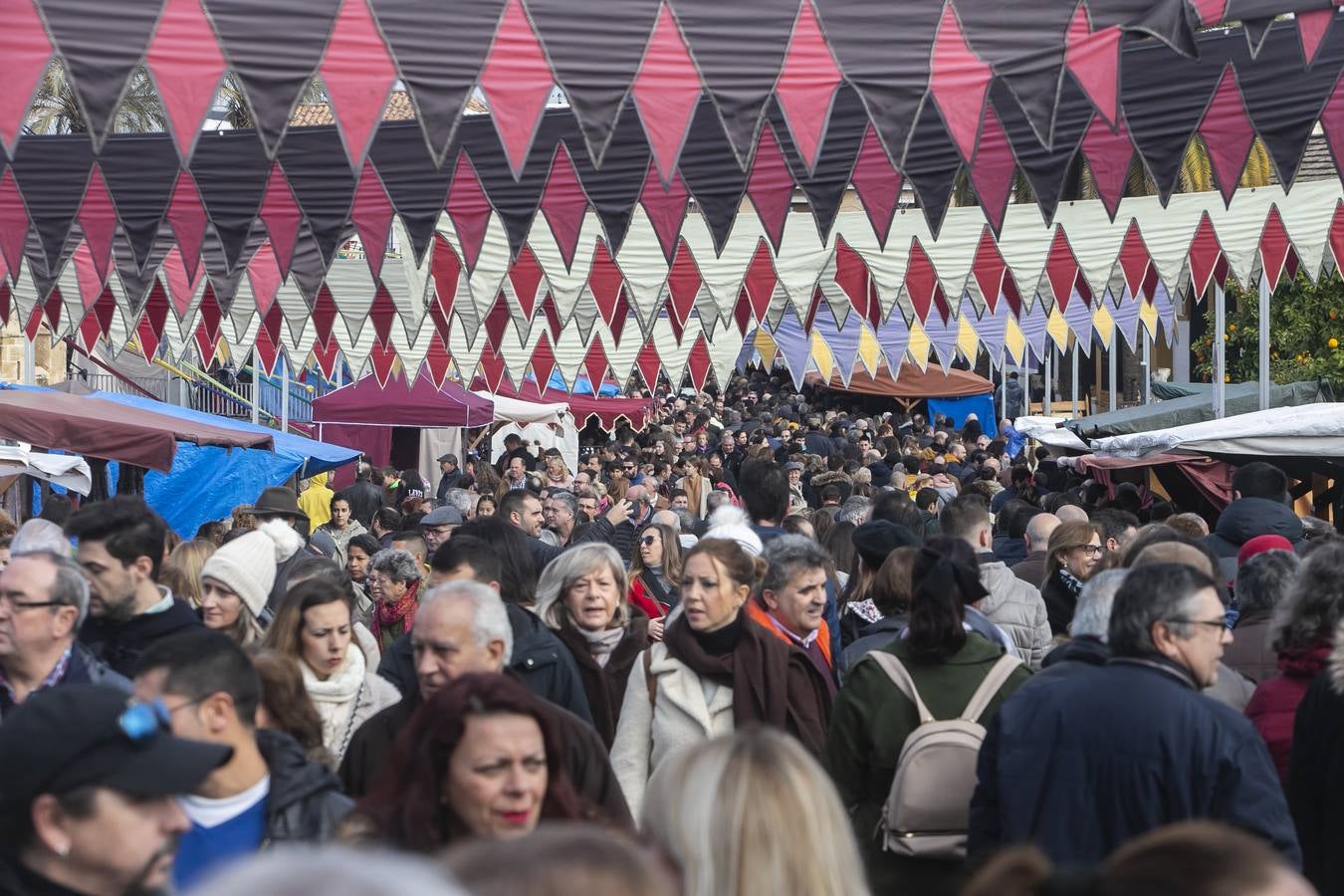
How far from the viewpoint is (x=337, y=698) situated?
530 centimetres

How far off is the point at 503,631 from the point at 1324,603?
2.50m

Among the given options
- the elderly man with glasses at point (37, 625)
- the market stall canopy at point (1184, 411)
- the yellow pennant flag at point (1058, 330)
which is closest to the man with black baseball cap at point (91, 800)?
the elderly man with glasses at point (37, 625)

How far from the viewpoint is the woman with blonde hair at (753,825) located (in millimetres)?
2674

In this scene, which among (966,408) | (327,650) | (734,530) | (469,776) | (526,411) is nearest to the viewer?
(469,776)

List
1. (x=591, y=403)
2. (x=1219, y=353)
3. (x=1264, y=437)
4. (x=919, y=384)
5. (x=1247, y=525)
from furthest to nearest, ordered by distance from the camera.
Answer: (x=919, y=384) < (x=591, y=403) < (x=1219, y=353) < (x=1264, y=437) < (x=1247, y=525)

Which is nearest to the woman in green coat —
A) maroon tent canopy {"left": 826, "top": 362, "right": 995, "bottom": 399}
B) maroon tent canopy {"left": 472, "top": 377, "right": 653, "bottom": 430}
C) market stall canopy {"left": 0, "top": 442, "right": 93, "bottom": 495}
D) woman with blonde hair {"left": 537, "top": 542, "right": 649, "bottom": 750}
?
woman with blonde hair {"left": 537, "top": 542, "right": 649, "bottom": 750}

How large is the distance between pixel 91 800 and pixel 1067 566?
18.5 feet

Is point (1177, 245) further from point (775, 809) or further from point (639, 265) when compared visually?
point (775, 809)

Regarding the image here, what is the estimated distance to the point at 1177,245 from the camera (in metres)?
12.9

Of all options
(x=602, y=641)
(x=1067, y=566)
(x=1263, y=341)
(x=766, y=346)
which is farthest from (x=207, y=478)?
(x=602, y=641)

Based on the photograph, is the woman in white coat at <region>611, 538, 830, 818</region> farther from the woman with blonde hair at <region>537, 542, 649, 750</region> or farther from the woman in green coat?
the woman with blonde hair at <region>537, 542, 649, 750</region>

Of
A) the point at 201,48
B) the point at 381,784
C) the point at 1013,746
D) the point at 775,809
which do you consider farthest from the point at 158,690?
the point at 201,48

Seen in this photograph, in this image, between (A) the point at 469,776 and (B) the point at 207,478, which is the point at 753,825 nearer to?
(A) the point at 469,776

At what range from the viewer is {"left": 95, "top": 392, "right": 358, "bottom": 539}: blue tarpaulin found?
16.2 meters
